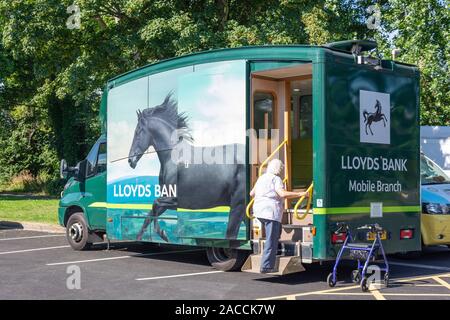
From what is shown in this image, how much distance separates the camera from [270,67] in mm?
9758

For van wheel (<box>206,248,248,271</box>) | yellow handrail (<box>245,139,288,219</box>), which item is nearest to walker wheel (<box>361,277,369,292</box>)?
yellow handrail (<box>245,139,288,219</box>)

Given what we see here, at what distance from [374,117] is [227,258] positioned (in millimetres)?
3106

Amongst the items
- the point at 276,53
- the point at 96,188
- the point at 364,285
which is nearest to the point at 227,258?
the point at 364,285

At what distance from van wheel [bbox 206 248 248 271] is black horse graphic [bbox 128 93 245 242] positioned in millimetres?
627

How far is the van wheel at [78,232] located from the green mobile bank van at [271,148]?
1.83 m

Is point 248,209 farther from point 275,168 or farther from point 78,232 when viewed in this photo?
point 78,232

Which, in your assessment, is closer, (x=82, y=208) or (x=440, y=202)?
(x=440, y=202)

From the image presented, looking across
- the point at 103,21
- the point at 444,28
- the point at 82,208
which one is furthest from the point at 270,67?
the point at 103,21

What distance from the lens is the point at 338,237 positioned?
9180mm

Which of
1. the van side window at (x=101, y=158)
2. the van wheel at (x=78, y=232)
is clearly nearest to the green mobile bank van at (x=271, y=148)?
the van side window at (x=101, y=158)

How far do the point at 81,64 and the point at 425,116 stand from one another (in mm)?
11109

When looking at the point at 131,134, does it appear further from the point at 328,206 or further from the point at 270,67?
the point at 328,206

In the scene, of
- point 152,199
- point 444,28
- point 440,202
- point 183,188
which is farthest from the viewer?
point 444,28

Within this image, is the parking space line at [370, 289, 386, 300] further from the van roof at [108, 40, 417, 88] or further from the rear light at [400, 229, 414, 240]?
the van roof at [108, 40, 417, 88]
